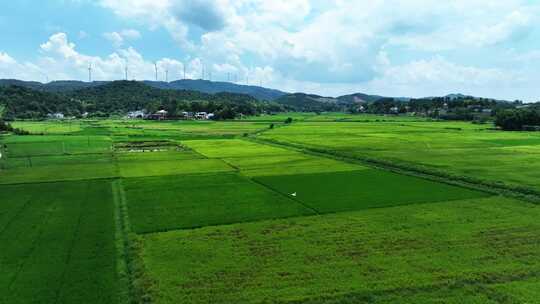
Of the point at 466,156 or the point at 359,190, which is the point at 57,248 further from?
the point at 466,156

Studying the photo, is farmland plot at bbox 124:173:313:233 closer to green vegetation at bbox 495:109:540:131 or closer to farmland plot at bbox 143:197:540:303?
farmland plot at bbox 143:197:540:303

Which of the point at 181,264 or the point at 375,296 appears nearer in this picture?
the point at 375,296

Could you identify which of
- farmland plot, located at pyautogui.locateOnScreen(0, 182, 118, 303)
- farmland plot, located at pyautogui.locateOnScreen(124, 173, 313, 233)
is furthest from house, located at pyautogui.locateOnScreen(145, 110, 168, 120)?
farmland plot, located at pyautogui.locateOnScreen(0, 182, 118, 303)

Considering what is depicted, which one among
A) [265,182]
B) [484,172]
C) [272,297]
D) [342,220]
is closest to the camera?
[272,297]

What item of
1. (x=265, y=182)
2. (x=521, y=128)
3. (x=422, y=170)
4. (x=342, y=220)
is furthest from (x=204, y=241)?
(x=521, y=128)

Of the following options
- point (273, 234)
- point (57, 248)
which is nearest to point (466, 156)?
point (273, 234)

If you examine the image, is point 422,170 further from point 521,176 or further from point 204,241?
point 204,241
